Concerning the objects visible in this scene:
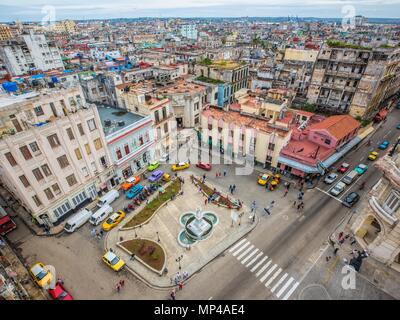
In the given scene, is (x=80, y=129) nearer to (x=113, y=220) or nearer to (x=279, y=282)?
(x=113, y=220)

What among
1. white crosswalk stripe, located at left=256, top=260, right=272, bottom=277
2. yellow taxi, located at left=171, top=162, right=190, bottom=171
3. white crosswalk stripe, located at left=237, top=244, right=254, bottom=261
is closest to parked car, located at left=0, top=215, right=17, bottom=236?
yellow taxi, located at left=171, top=162, right=190, bottom=171

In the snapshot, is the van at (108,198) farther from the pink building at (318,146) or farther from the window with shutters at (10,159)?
the pink building at (318,146)

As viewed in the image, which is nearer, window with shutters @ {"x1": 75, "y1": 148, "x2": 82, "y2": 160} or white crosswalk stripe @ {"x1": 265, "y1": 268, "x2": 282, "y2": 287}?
white crosswalk stripe @ {"x1": 265, "y1": 268, "x2": 282, "y2": 287}

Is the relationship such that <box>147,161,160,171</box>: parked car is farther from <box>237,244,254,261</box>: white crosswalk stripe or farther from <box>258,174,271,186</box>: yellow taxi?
<box>237,244,254,261</box>: white crosswalk stripe
